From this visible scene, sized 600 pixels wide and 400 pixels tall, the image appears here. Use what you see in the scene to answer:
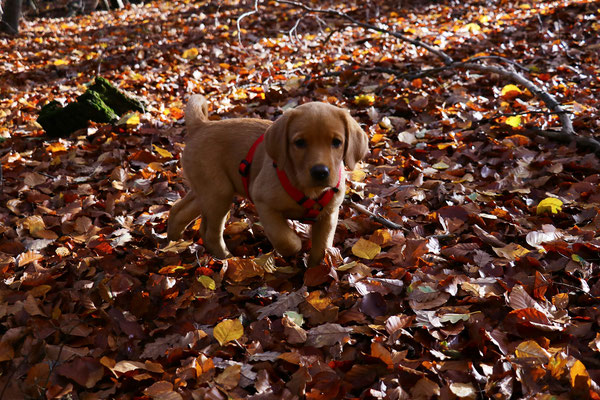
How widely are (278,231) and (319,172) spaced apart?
1.99 feet

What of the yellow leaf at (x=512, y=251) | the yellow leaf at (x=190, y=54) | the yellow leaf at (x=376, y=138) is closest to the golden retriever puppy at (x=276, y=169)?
the yellow leaf at (x=512, y=251)

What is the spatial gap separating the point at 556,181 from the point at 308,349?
10.5 ft

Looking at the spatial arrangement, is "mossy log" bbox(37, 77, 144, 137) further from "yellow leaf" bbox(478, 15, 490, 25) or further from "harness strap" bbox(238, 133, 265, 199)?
"yellow leaf" bbox(478, 15, 490, 25)

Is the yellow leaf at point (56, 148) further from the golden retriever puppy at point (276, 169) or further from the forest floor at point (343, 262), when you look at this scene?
the golden retriever puppy at point (276, 169)

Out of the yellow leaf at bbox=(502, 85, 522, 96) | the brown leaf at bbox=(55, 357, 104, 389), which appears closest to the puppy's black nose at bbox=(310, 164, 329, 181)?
the brown leaf at bbox=(55, 357, 104, 389)

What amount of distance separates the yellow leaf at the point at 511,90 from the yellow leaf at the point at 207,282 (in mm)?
5065

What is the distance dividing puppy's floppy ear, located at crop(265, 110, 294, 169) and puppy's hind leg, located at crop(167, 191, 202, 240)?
104cm

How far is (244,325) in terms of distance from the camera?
2975 mm

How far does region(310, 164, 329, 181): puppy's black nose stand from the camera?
2863 mm

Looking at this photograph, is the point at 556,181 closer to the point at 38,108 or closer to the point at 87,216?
the point at 87,216

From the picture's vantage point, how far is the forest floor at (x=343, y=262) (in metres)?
2.51

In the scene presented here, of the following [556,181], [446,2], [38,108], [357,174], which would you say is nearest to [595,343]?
[556,181]

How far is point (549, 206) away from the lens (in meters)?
3.94

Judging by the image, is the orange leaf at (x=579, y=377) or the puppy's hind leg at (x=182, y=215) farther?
the puppy's hind leg at (x=182, y=215)
